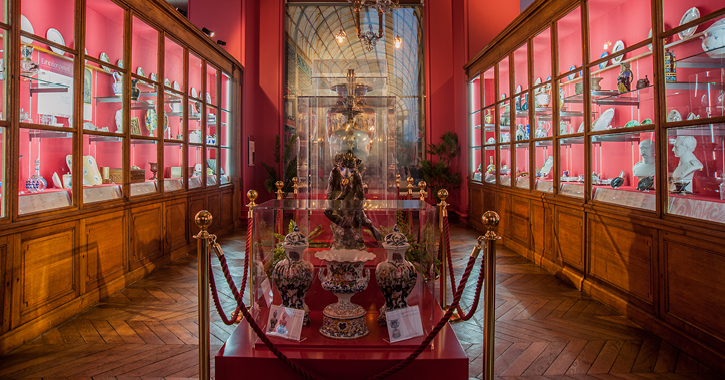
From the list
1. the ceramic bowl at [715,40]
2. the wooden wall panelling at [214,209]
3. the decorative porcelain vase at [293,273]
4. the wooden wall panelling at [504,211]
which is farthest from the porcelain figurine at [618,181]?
the wooden wall panelling at [214,209]

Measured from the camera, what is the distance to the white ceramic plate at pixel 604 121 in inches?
132

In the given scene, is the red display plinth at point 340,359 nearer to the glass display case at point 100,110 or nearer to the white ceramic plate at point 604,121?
the glass display case at point 100,110

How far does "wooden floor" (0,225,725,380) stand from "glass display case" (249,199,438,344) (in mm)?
637

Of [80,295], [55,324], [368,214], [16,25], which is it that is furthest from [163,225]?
[368,214]

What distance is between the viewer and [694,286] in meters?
2.26

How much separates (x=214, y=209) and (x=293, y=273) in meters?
4.80

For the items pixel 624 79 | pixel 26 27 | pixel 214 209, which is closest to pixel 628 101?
pixel 624 79

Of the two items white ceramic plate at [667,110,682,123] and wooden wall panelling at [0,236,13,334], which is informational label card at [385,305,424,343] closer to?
white ceramic plate at [667,110,682,123]

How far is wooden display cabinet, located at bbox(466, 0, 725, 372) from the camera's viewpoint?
2.28 metres

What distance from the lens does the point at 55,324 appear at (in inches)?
107

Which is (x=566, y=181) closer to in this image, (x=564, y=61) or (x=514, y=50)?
(x=564, y=61)

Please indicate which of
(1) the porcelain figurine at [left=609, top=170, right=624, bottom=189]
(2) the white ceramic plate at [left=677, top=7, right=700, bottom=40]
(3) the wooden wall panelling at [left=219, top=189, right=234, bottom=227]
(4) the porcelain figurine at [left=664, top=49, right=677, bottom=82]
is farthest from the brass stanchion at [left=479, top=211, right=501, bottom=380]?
(3) the wooden wall panelling at [left=219, top=189, right=234, bottom=227]

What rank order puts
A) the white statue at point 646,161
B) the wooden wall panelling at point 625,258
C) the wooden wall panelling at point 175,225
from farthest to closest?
1. the wooden wall panelling at point 175,225
2. the white statue at point 646,161
3. the wooden wall panelling at point 625,258

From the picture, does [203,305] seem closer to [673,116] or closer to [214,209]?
[673,116]
